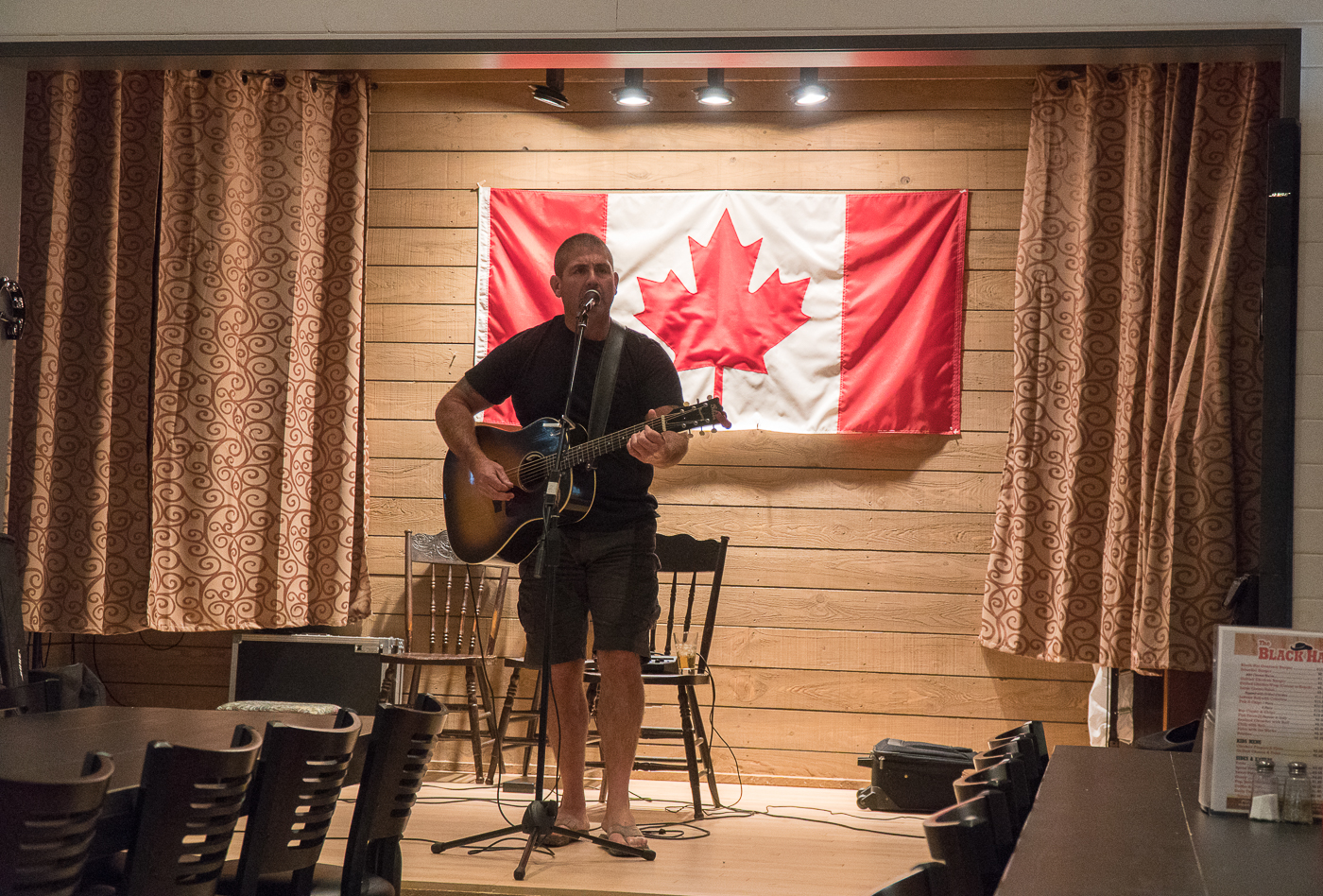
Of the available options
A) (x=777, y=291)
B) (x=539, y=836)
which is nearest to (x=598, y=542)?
(x=539, y=836)

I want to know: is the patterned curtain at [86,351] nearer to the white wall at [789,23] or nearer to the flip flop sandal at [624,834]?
the white wall at [789,23]

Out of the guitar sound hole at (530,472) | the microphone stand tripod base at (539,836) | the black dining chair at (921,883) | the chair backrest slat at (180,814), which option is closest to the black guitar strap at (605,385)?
the guitar sound hole at (530,472)

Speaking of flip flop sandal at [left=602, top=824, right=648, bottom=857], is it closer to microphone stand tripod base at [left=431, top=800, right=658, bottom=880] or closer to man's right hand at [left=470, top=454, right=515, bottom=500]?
microphone stand tripod base at [left=431, top=800, right=658, bottom=880]

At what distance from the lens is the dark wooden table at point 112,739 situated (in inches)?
58.6

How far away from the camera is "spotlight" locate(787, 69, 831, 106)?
4254 millimetres

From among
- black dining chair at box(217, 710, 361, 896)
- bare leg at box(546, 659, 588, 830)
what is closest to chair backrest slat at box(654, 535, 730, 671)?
bare leg at box(546, 659, 588, 830)

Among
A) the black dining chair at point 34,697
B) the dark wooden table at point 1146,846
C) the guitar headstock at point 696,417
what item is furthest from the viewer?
the guitar headstock at point 696,417

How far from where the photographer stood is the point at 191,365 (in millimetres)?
4363

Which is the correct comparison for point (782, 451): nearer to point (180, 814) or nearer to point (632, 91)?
point (632, 91)

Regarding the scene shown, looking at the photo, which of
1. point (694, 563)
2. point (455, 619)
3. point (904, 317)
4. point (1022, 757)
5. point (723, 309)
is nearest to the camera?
point (1022, 757)

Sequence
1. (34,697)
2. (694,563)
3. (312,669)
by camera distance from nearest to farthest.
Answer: (34,697)
(694,563)
(312,669)

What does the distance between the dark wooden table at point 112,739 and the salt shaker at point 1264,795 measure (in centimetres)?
129

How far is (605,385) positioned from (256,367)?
1655mm

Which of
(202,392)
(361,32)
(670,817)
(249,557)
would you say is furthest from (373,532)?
(361,32)
